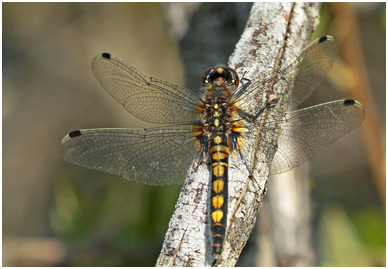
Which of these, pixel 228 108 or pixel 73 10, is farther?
pixel 73 10

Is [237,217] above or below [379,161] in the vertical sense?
below

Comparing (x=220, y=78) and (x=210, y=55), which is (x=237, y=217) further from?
(x=210, y=55)

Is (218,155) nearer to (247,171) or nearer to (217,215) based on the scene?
(247,171)

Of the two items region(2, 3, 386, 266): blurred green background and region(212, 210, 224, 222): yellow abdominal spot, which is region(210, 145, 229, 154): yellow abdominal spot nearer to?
region(212, 210, 224, 222): yellow abdominal spot

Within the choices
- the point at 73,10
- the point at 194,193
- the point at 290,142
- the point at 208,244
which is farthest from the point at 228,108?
the point at 73,10

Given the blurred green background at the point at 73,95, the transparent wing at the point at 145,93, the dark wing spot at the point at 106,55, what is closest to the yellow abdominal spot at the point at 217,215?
the transparent wing at the point at 145,93

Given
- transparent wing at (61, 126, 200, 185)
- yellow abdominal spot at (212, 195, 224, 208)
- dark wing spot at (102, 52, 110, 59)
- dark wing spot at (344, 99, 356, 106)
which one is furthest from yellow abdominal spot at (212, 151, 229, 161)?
dark wing spot at (102, 52, 110, 59)
